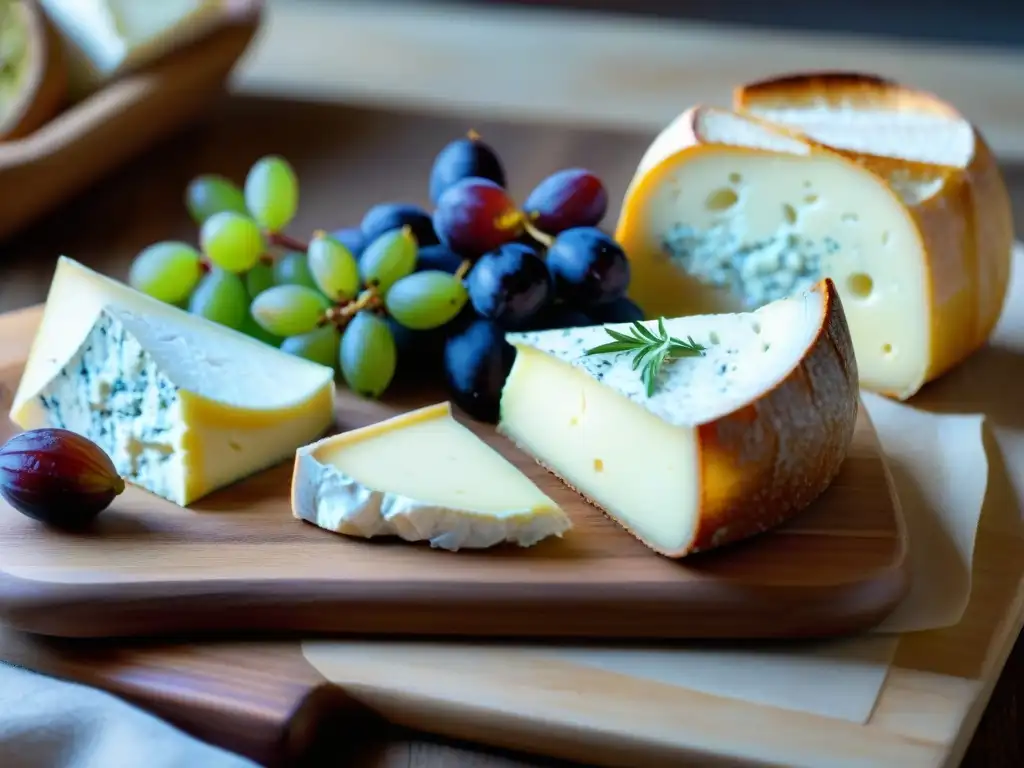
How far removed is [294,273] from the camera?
4.86 ft

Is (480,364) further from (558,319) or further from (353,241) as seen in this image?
(353,241)

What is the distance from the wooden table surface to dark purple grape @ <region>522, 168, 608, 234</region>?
0.58m

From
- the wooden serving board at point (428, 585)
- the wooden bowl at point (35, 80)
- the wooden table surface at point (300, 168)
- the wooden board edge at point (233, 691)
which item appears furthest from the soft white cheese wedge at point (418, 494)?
the wooden bowl at point (35, 80)

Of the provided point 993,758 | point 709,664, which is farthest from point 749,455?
point 993,758

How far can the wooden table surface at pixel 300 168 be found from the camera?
6.09ft

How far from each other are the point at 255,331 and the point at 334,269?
0.16 meters

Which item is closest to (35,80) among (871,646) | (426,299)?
(426,299)

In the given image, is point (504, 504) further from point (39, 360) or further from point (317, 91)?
point (317, 91)

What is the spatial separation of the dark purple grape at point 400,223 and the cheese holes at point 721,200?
0.38m

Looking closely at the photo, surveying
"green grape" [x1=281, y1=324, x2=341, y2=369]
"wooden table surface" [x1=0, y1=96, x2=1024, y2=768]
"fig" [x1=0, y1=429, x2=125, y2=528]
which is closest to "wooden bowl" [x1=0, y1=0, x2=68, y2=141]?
"wooden table surface" [x1=0, y1=96, x2=1024, y2=768]

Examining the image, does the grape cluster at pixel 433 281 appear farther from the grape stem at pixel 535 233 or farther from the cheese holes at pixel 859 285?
the cheese holes at pixel 859 285

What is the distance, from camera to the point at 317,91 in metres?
2.46

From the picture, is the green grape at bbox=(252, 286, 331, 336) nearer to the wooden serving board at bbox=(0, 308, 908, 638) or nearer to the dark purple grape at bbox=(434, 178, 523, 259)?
the dark purple grape at bbox=(434, 178, 523, 259)

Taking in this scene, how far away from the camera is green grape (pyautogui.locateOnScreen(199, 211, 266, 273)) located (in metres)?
1.46
